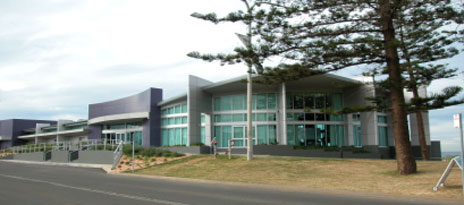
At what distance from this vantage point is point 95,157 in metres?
28.5

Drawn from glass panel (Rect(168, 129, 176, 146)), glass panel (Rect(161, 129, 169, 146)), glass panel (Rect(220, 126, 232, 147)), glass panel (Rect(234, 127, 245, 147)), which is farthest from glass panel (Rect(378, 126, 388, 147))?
glass panel (Rect(161, 129, 169, 146))

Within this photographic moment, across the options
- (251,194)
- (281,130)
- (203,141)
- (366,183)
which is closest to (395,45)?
(366,183)

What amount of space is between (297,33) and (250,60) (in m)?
2.38

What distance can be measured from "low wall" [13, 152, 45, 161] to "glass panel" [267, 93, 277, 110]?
21.1 meters

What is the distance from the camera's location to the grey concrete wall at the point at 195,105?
33.3m

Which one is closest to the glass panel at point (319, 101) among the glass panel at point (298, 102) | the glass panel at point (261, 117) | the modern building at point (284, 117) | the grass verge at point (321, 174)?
the modern building at point (284, 117)

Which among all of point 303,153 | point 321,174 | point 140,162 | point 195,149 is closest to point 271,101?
point 303,153

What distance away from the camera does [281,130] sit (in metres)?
31.2

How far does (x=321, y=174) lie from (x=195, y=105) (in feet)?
61.8

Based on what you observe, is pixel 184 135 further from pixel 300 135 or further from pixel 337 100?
pixel 337 100

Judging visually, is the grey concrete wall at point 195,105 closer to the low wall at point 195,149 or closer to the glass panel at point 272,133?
the low wall at point 195,149

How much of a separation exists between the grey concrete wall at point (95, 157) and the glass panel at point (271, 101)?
1345cm

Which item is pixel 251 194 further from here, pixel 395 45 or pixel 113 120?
pixel 113 120

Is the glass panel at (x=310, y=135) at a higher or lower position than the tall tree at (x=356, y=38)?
lower
